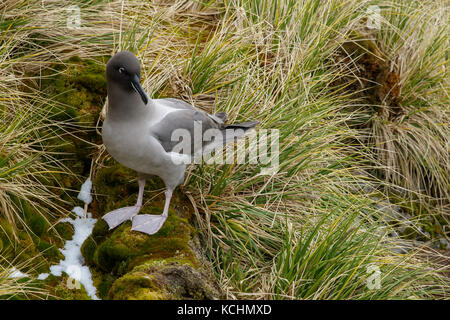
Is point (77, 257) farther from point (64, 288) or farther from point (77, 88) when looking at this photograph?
point (77, 88)

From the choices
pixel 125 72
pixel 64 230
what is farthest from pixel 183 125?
pixel 64 230

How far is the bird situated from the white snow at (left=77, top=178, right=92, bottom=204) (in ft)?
1.14

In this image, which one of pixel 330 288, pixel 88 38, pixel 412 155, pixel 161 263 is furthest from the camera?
pixel 412 155

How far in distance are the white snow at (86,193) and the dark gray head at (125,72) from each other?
95cm

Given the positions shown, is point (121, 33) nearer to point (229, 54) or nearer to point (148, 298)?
point (229, 54)

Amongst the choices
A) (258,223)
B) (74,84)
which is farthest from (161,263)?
(74,84)

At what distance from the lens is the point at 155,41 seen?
4.67m

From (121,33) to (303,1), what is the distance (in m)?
1.82

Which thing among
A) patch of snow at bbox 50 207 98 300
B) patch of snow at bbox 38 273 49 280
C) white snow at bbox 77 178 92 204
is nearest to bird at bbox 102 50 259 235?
patch of snow at bbox 50 207 98 300

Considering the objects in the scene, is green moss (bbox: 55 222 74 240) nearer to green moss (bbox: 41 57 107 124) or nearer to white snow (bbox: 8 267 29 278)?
Result: white snow (bbox: 8 267 29 278)

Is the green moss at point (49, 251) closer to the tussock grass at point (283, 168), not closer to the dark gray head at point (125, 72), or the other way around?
the tussock grass at point (283, 168)

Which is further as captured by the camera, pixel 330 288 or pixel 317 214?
pixel 317 214

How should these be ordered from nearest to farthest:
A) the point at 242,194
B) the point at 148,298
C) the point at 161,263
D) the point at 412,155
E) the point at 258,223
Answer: the point at 148,298
the point at 161,263
the point at 258,223
the point at 242,194
the point at 412,155

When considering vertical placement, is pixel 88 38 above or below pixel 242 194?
above
